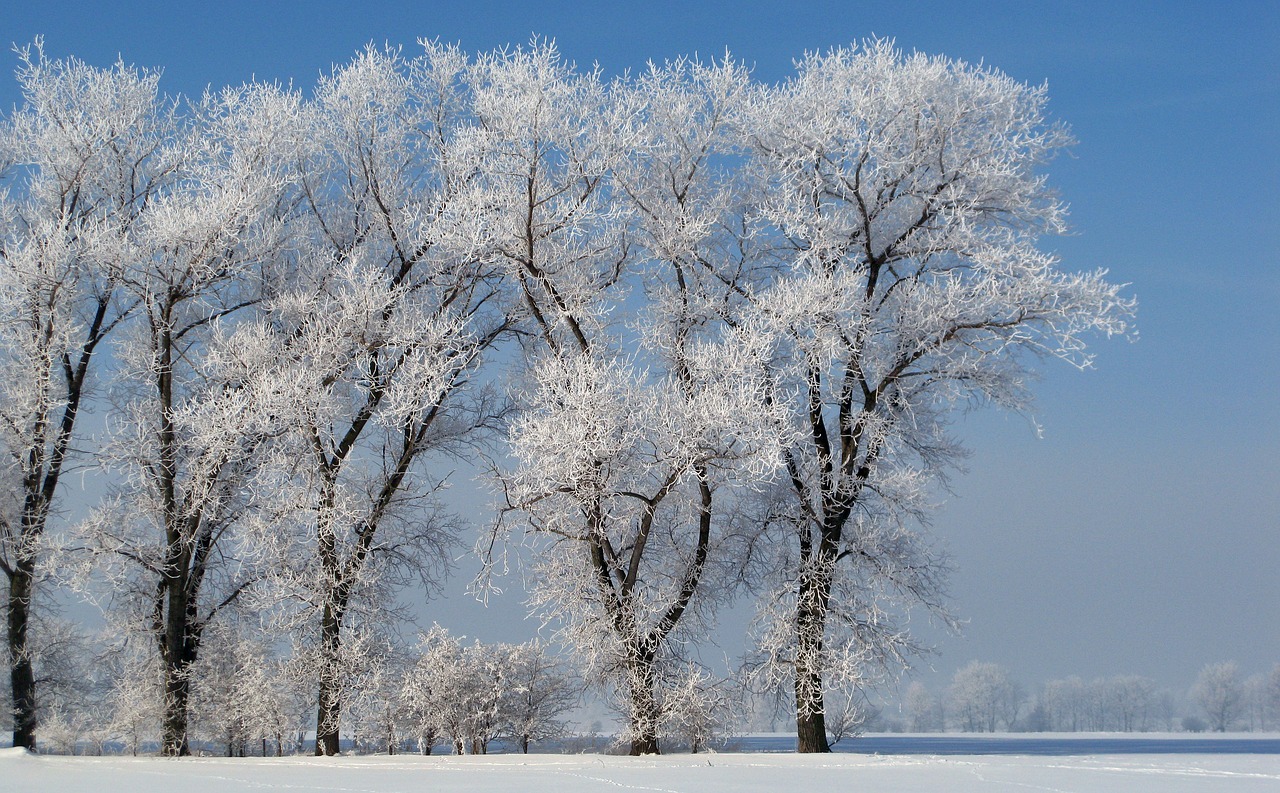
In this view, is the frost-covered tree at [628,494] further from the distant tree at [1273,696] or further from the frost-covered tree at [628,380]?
the distant tree at [1273,696]

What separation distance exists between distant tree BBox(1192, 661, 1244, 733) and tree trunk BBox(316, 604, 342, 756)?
64.3 meters

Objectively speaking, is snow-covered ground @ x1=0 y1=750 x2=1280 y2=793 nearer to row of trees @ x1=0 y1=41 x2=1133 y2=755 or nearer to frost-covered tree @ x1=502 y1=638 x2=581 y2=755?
row of trees @ x1=0 y1=41 x2=1133 y2=755

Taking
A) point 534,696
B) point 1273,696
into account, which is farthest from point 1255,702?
point 534,696

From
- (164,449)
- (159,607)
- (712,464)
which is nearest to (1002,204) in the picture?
(712,464)

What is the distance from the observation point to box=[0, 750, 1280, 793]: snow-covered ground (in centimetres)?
655

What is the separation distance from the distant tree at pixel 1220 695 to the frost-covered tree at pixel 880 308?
60.2 metres

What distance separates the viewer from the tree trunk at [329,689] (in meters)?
15.7

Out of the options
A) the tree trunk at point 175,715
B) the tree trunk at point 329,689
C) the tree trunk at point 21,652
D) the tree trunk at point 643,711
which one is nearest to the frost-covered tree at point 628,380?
the tree trunk at point 643,711

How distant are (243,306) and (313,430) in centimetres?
312

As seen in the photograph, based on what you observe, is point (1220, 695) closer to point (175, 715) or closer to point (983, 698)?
point (983, 698)

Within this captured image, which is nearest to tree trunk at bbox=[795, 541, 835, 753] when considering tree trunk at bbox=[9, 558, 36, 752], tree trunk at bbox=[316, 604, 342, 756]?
tree trunk at bbox=[316, 604, 342, 756]

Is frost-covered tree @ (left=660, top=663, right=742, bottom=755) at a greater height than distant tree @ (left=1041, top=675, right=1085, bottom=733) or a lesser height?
greater

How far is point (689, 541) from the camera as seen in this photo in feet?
51.2

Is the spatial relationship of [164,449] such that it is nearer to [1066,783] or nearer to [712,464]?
[712,464]
